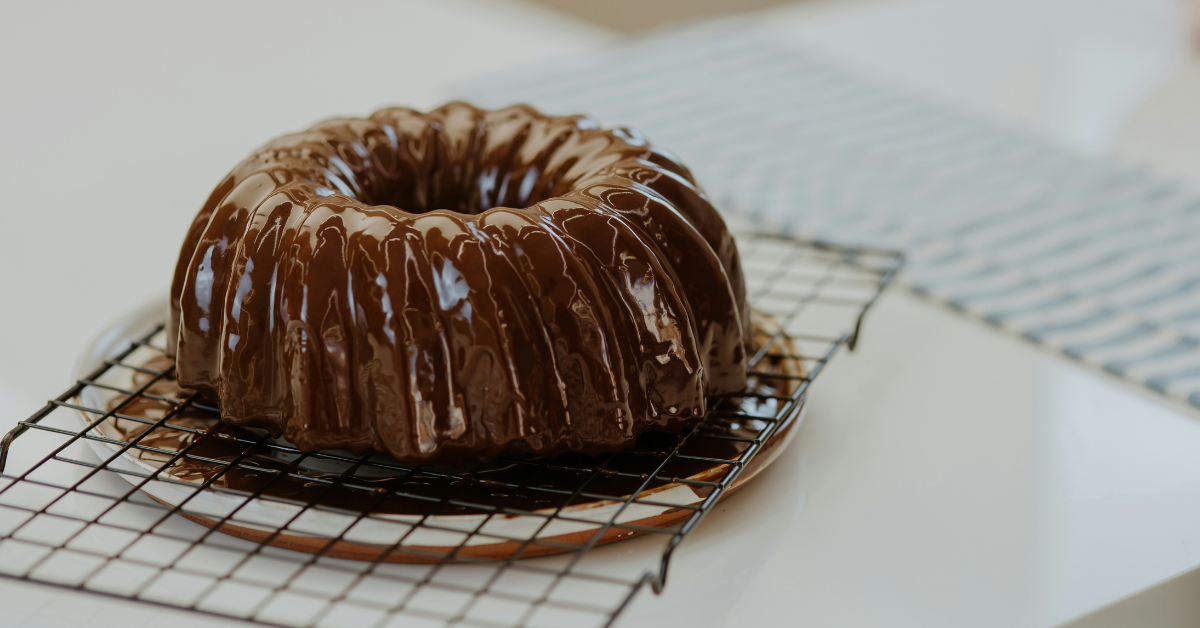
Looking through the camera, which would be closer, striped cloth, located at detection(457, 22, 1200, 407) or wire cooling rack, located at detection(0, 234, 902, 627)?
wire cooling rack, located at detection(0, 234, 902, 627)

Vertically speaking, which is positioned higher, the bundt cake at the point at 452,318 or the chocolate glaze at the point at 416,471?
the bundt cake at the point at 452,318

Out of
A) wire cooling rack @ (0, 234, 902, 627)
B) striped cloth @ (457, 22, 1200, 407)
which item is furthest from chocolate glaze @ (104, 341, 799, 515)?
striped cloth @ (457, 22, 1200, 407)

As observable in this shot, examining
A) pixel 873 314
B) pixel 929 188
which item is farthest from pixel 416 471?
pixel 929 188

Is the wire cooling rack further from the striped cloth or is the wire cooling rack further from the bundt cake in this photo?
the striped cloth

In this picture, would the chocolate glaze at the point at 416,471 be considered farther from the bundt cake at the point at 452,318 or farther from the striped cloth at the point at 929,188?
the striped cloth at the point at 929,188

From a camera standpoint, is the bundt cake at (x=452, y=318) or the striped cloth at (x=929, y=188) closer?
the bundt cake at (x=452, y=318)

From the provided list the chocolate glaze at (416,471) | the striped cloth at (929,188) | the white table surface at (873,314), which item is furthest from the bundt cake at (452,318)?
the striped cloth at (929,188)

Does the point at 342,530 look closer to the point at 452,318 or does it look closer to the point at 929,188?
the point at 452,318
